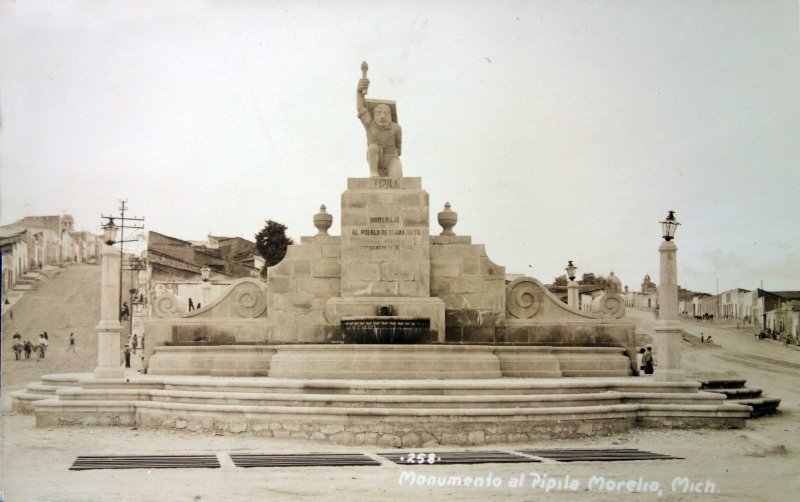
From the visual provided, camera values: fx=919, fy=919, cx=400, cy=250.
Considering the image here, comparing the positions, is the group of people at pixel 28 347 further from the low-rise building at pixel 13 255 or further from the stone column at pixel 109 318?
the stone column at pixel 109 318

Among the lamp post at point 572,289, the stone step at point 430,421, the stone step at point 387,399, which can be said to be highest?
the lamp post at point 572,289

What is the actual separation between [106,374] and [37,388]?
3.01 m

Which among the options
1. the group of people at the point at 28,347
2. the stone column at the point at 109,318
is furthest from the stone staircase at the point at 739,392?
the group of people at the point at 28,347

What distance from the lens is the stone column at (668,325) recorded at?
1670 centimetres

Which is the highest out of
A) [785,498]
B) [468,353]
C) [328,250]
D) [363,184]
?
[363,184]

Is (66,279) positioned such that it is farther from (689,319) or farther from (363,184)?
(689,319)

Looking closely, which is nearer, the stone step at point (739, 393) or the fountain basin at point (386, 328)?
the fountain basin at point (386, 328)

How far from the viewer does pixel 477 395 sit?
14648 millimetres

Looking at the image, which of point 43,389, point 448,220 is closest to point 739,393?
point 448,220

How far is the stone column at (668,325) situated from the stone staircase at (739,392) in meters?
1.65

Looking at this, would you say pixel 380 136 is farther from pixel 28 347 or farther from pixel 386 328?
pixel 28 347

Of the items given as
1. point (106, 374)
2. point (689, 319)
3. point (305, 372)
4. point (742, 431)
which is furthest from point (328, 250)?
point (689, 319)

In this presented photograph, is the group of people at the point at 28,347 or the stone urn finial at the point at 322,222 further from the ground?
the stone urn finial at the point at 322,222

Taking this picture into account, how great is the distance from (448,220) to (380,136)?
8.07ft
